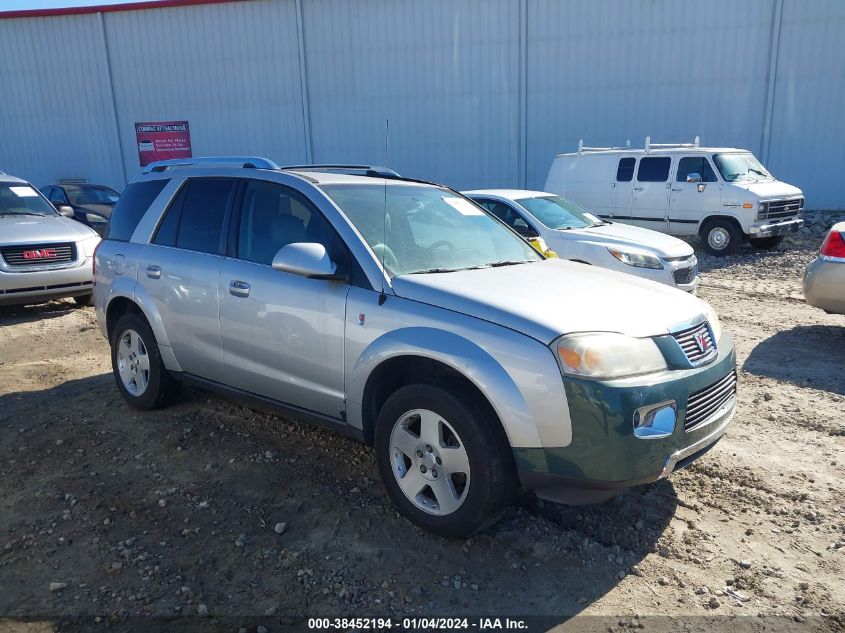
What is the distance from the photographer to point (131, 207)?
4.91m

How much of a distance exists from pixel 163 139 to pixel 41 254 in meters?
15.7

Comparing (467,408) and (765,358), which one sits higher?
(467,408)

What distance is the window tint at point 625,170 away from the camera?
42.9 ft

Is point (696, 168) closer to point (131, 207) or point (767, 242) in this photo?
point (767, 242)

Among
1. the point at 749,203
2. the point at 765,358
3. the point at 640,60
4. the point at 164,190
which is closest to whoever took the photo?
the point at 164,190

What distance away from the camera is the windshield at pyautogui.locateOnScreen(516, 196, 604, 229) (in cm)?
848

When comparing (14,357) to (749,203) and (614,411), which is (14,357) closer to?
(614,411)

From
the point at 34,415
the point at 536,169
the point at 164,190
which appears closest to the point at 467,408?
the point at 164,190

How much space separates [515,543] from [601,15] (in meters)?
18.9

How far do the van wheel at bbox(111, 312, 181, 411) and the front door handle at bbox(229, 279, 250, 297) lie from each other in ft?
3.53

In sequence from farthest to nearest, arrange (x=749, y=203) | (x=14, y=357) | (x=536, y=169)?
(x=536, y=169) → (x=749, y=203) → (x=14, y=357)

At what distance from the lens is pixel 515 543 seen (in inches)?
121

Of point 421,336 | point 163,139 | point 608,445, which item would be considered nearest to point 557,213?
point 421,336

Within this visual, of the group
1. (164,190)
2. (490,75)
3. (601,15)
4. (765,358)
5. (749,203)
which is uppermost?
(601,15)
